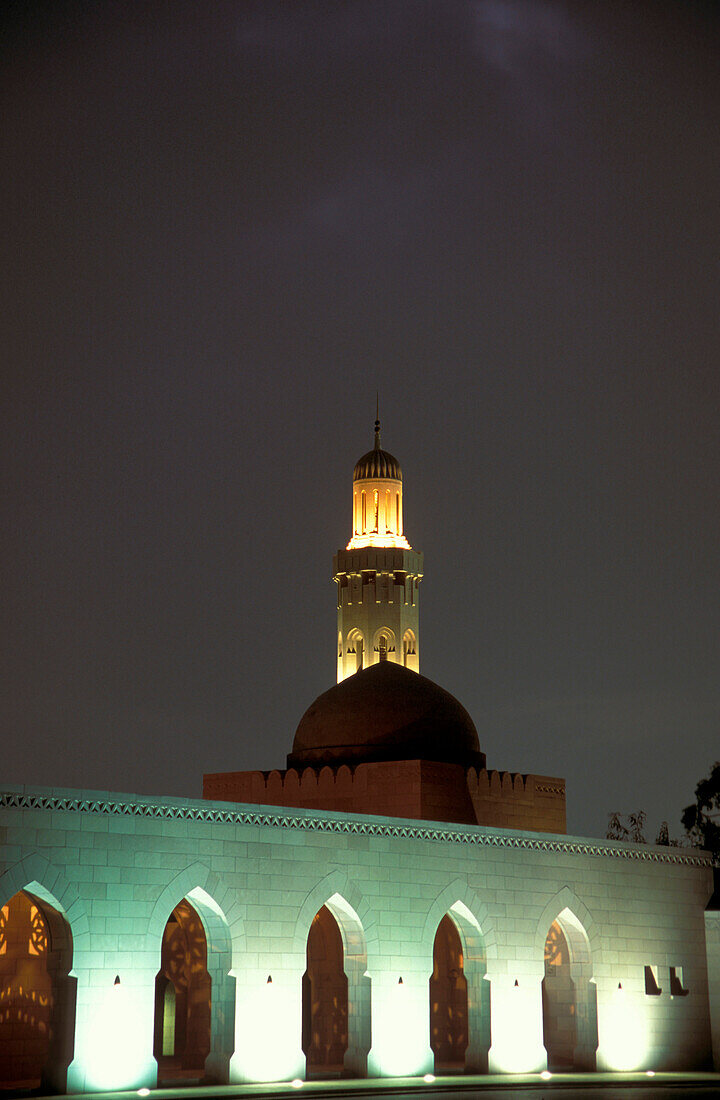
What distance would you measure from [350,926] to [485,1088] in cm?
295

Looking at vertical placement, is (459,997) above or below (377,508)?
below

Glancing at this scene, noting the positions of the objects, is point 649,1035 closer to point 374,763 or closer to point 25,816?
point 374,763

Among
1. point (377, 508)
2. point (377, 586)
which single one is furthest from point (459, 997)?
point (377, 508)

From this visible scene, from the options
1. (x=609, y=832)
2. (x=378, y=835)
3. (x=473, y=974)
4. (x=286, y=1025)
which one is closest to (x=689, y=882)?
(x=473, y=974)

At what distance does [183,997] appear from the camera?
26.4 meters

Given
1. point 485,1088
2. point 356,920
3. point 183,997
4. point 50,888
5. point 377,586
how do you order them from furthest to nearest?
1. point 377,586
2. point 183,997
3. point 356,920
4. point 485,1088
5. point 50,888

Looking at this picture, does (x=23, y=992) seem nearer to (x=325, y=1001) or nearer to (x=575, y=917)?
(x=325, y=1001)

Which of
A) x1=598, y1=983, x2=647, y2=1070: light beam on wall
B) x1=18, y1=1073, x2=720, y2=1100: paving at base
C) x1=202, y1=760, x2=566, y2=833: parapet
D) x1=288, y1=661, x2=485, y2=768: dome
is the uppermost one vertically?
x1=288, y1=661, x2=485, y2=768: dome

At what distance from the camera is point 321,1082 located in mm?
22031

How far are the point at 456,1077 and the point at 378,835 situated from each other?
3854mm

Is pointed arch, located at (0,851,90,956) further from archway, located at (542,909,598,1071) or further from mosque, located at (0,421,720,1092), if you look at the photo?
archway, located at (542,909,598,1071)

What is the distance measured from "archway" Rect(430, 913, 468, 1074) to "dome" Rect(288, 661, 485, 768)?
163 inches

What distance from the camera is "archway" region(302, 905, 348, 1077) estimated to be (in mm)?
27297

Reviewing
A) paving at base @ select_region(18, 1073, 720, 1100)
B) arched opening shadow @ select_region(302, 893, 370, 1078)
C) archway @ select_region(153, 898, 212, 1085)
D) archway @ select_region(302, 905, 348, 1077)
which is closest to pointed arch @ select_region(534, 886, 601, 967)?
paving at base @ select_region(18, 1073, 720, 1100)
